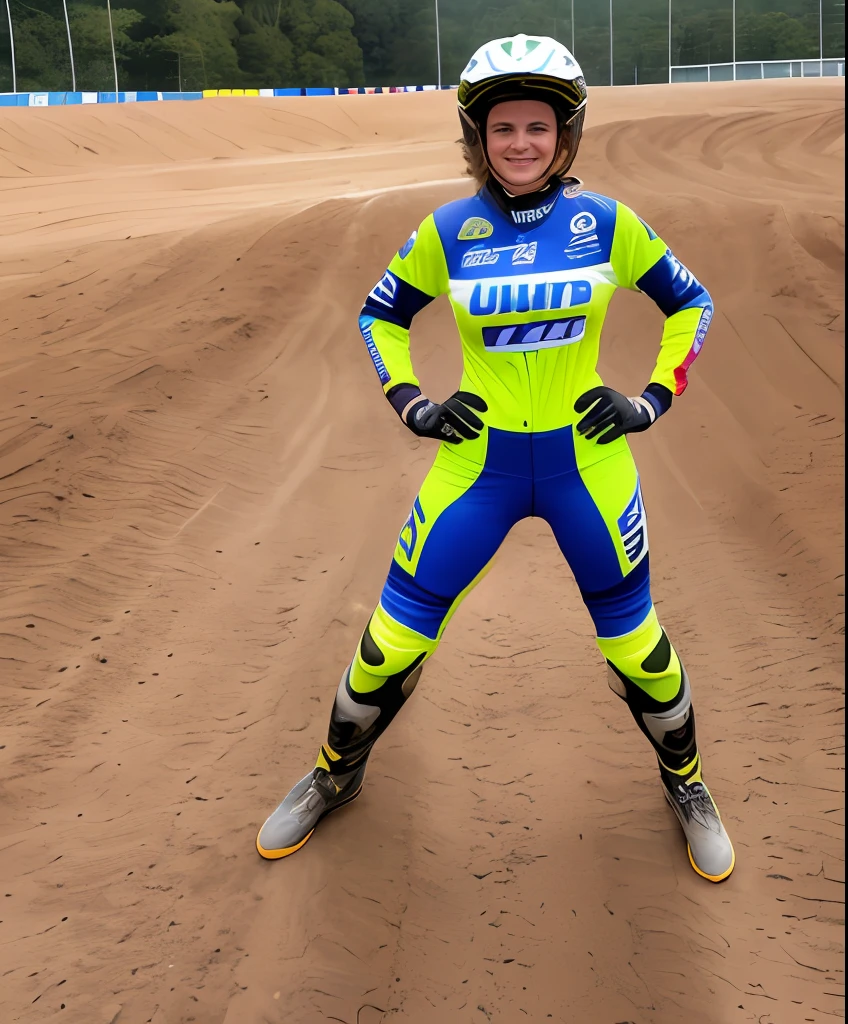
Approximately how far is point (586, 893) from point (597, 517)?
1.34 metres

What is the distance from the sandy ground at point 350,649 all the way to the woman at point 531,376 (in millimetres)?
818

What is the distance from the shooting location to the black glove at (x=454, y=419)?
261 cm

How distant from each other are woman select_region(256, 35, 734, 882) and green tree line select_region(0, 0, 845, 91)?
23.3 m

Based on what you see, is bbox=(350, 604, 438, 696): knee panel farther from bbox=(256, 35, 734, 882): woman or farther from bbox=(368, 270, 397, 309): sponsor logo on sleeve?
bbox=(368, 270, 397, 309): sponsor logo on sleeve

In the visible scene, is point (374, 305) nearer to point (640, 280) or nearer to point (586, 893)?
point (640, 280)

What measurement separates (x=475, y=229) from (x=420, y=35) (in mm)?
27818

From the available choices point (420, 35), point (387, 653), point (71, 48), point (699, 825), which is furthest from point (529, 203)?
point (420, 35)

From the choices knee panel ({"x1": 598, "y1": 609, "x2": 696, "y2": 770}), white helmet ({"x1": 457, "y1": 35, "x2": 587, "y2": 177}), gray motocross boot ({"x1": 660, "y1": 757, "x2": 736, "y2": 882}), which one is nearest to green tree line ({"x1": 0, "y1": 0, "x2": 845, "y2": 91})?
white helmet ({"x1": 457, "y1": 35, "x2": 587, "y2": 177})

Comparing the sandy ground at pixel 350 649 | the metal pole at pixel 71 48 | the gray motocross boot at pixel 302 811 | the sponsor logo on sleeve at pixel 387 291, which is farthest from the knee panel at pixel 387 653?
the metal pole at pixel 71 48

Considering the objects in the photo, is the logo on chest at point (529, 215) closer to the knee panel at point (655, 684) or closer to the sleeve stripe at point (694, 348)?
the sleeve stripe at point (694, 348)

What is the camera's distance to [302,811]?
3.10m

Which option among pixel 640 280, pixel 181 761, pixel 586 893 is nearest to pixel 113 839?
pixel 181 761

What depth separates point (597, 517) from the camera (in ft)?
8.49

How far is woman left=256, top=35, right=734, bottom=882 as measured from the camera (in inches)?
99.6
